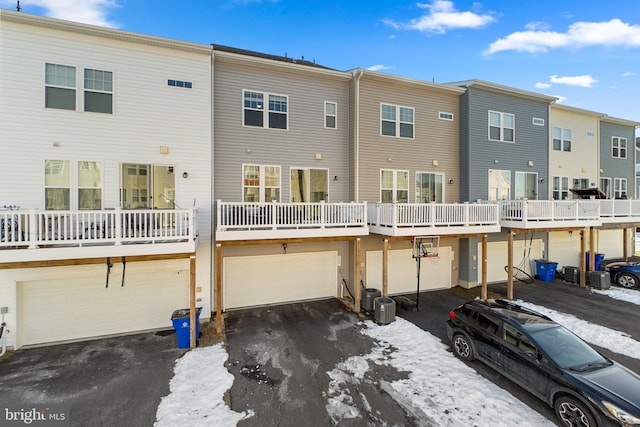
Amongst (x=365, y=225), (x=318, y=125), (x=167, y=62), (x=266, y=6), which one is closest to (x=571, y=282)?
(x=365, y=225)

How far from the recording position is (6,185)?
7.37 metres

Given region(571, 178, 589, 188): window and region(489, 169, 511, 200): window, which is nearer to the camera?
region(489, 169, 511, 200): window

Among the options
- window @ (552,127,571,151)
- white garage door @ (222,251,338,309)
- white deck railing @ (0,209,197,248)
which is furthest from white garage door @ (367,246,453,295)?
window @ (552,127,571,151)

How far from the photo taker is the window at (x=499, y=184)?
1328cm

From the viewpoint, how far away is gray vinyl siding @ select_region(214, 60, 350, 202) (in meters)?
9.81

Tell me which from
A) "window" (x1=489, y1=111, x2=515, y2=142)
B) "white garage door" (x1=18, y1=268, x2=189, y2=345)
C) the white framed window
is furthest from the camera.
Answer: the white framed window

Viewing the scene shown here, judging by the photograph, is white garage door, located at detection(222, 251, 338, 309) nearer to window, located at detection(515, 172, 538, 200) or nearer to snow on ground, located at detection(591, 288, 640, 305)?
window, located at detection(515, 172, 538, 200)

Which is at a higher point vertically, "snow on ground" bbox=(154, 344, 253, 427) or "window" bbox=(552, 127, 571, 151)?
"window" bbox=(552, 127, 571, 151)

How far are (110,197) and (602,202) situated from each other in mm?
21090

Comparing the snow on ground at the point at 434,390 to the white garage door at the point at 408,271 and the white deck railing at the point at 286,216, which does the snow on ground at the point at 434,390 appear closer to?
the white deck railing at the point at 286,216

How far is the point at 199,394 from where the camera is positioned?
5531mm

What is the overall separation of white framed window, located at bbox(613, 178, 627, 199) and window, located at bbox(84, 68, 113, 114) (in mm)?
27424

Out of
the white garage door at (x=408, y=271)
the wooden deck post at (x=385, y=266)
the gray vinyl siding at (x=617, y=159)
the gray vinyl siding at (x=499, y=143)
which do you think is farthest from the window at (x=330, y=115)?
the gray vinyl siding at (x=617, y=159)

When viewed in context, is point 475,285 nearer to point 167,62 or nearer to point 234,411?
point 234,411
